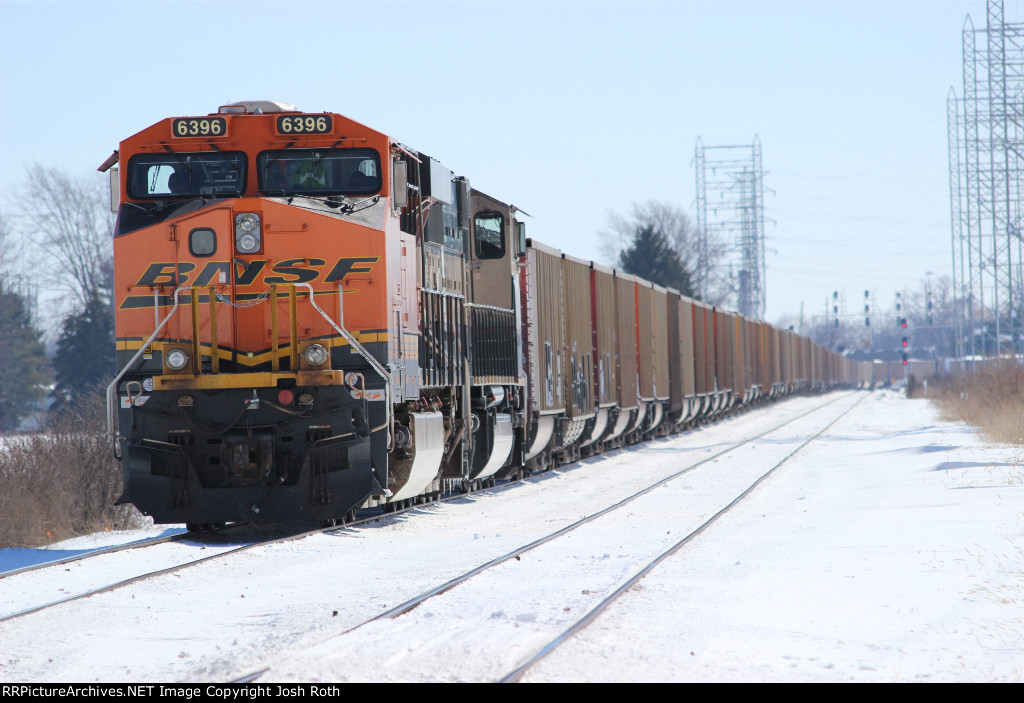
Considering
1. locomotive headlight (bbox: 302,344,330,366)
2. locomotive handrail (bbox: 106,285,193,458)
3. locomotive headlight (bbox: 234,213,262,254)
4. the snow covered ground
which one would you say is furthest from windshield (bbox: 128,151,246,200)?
→ the snow covered ground

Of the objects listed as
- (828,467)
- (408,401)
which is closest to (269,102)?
(408,401)

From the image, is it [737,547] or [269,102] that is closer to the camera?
[737,547]

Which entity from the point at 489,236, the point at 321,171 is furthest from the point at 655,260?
the point at 321,171

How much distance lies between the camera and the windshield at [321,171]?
36.5 feet

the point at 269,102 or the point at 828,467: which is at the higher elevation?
the point at 269,102

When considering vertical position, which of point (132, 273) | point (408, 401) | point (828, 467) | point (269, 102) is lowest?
point (828, 467)

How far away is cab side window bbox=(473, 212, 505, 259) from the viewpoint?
629 inches

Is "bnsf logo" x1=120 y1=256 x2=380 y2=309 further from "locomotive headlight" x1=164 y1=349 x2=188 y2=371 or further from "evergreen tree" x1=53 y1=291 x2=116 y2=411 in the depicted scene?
"evergreen tree" x1=53 y1=291 x2=116 y2=411

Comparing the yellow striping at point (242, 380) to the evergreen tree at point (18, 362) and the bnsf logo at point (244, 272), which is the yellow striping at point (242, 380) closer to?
the bnsf logo at point (244, 272)

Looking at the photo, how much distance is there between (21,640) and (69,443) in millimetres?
10083

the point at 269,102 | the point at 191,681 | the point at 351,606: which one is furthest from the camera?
the point at 269,102

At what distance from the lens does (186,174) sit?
11.1 meters

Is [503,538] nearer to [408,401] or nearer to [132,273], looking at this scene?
[408,401]

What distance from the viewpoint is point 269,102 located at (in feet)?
37.6
